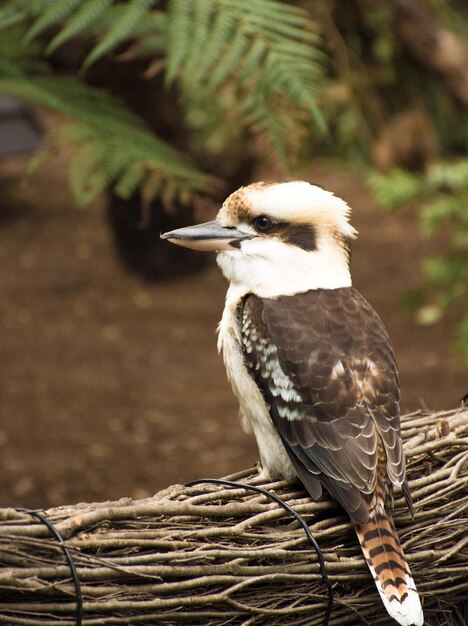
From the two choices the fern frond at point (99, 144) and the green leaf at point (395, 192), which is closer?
the fern frond at point (99, 144)

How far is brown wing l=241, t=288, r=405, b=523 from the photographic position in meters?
1.69

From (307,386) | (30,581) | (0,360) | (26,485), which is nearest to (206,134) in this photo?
(0,360)

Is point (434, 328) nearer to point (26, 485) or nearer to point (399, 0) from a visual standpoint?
point (399, 0)

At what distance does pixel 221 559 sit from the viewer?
1436 mm

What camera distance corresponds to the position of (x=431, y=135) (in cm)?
680

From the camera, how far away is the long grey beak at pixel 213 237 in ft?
Answer: 6.34

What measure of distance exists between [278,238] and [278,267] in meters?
0.06

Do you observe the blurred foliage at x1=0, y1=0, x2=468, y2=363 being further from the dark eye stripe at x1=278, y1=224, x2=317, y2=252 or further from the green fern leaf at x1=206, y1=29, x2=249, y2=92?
the dark eye stripe at x1=278, y1=224, x2=317, y2=252

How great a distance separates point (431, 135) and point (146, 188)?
471cm

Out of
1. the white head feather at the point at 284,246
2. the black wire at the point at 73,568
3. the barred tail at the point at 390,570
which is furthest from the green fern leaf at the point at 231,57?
the black wire at the point at 73,568

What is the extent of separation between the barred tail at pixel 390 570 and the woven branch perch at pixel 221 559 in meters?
0.04

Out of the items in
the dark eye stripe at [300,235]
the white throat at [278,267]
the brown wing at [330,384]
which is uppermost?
the dark eye stripe at [300,235]

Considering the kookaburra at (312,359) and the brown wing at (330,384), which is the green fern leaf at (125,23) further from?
the brown wing at (330,384)

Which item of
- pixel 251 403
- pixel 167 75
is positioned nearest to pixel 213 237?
pixel 251 403
